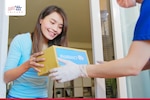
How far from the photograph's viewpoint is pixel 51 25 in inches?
44.6

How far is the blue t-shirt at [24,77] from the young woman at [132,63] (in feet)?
0.93

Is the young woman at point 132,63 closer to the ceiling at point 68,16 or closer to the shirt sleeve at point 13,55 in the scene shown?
the shirt sleeve at point 13,55

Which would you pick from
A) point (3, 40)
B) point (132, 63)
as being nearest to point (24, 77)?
point (3, 40)

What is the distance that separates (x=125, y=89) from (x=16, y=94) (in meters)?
0.64

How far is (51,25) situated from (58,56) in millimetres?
309

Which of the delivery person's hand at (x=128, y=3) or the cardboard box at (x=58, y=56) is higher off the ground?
the delivery person's hand at (x=128, y=3)

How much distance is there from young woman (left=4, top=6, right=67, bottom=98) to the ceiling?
1146 millimetres

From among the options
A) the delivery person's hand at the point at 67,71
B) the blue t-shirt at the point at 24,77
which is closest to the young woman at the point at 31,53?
the blue t-shirt at the point at 24,77

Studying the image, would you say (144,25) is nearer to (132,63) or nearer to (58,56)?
(132,63)

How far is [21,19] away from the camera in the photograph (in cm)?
287

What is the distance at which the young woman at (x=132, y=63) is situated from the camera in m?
0.78

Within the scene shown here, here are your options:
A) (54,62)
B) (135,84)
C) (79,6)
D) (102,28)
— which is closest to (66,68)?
(54,62)

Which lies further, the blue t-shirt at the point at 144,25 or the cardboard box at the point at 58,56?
the cardboard box at the point at 58,56

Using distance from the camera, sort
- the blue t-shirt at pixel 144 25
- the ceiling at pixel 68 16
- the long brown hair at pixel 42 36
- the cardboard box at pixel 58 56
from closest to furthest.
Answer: the blue t-shirt at pixel 144 25, the cardboard box at pixel 58 56, the long brown hair at pixel 42 36, the ceiling at pixel 68 16
